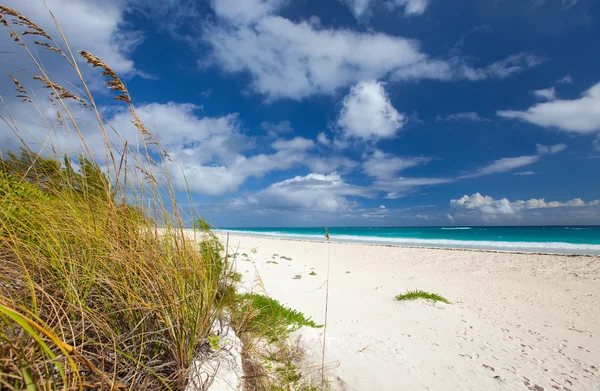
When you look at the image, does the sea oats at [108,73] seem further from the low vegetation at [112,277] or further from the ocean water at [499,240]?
the ocean water at [499,240]

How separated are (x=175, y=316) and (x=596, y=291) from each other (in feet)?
46.3

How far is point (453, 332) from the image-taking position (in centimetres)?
504

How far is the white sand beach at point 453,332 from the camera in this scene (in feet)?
10.7

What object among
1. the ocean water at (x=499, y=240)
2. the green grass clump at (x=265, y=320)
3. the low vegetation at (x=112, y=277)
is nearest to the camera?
the low vegetation at (x=112, y=277)

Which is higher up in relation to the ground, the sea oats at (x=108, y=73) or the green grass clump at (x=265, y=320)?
the sea oats at (x=108, y=73)

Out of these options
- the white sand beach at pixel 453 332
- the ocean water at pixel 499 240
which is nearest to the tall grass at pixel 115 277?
the white sand beach at pixel 453 332

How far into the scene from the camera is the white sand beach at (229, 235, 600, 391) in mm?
3252

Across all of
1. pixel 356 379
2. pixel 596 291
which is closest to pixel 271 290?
pixel 356 379

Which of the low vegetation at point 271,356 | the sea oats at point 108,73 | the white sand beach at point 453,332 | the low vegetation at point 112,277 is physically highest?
the sea oats at point 108,73

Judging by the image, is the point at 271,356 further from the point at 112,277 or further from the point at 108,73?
the point at 108,73

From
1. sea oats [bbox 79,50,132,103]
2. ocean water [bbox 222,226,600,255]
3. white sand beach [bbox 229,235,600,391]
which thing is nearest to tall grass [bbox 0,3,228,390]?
sea oats [bbox 79,50,132,103]

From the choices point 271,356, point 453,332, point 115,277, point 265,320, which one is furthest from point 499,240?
point 115,277

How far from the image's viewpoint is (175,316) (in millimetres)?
1842

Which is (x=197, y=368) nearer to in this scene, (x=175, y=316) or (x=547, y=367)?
(x=175, y=316)
